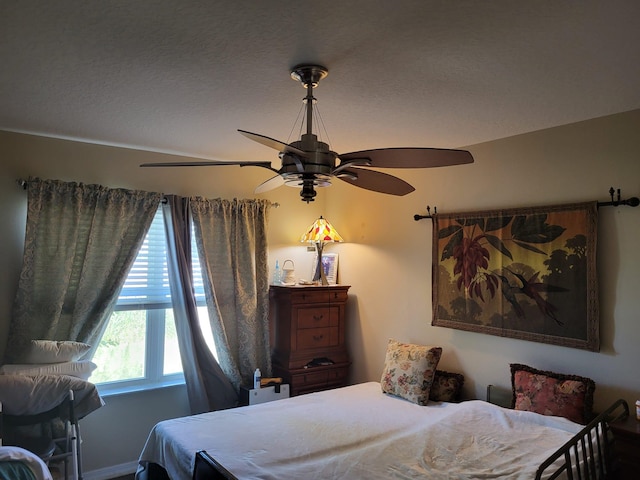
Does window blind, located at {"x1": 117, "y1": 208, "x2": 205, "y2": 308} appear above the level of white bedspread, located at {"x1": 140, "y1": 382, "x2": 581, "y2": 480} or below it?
above

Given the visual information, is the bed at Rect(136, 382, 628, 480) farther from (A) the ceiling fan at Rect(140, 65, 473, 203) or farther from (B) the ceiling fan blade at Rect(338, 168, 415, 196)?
(B) the ceiling fan blade at Rect(338, 168, 415, 196)

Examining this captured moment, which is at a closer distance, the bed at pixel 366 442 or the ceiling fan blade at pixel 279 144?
the ceiling fan blade at pixel 279 144

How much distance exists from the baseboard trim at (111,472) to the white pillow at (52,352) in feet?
3.24

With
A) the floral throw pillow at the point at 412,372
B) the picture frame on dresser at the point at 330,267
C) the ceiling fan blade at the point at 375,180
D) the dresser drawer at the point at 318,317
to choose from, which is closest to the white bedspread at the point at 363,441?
the floral throw pillow at the point at 412,372

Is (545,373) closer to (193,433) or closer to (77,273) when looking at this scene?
(193,433)

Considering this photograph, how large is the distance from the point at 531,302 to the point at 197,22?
261 cm

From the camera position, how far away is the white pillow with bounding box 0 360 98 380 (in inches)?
111

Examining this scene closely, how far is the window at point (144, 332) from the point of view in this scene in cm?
355

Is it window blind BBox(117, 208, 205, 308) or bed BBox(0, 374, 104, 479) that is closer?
bed BBox(0, 374, 104, 479)

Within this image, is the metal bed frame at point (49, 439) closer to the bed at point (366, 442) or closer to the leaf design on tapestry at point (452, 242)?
the bed at point (366, 442)

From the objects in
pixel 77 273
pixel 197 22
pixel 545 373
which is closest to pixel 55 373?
pixel 77 273

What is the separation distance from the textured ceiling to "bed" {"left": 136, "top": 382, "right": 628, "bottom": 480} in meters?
1.70

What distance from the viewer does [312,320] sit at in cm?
404

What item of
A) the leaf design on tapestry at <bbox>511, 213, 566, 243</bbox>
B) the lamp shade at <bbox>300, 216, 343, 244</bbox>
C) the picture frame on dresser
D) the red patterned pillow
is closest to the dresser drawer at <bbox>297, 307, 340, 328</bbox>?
the picture frame on dresser
